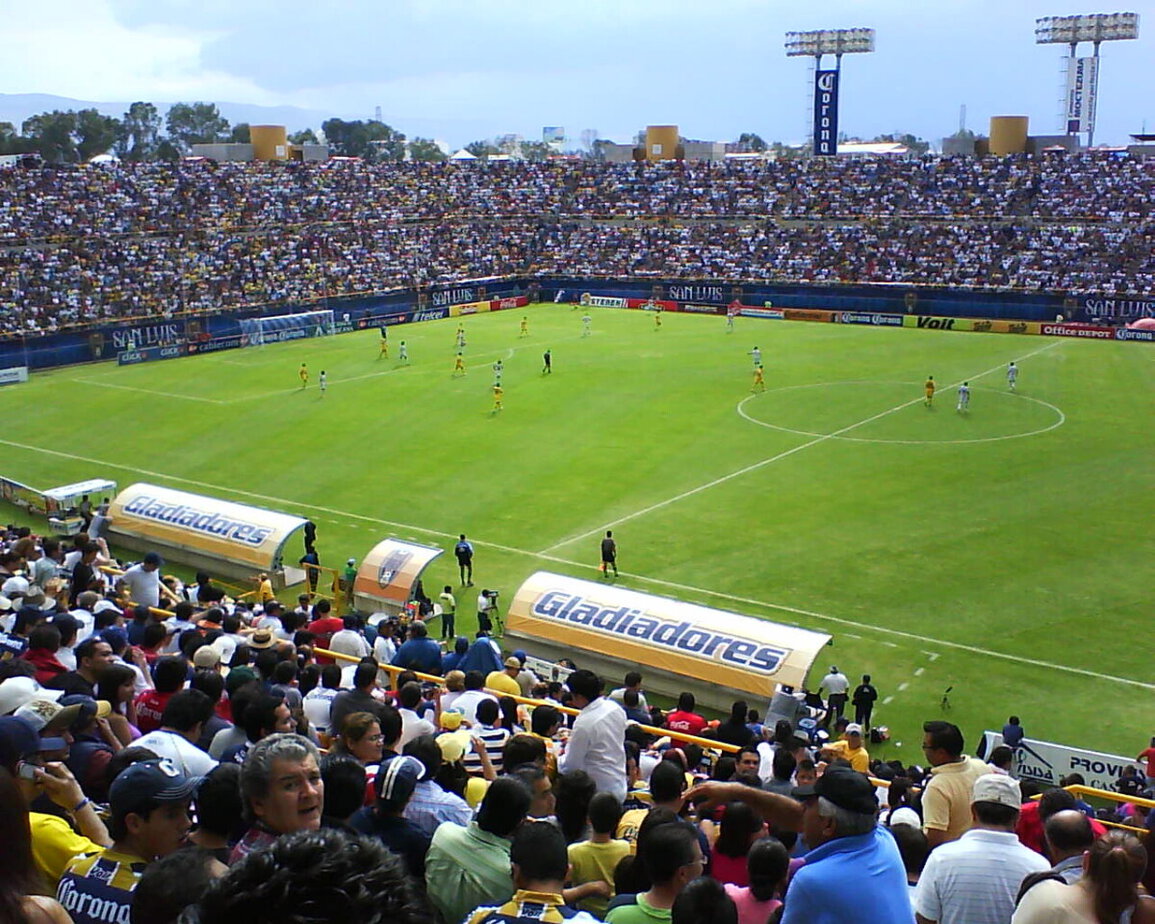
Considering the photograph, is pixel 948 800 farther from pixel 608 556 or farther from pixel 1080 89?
pixel 1080 89

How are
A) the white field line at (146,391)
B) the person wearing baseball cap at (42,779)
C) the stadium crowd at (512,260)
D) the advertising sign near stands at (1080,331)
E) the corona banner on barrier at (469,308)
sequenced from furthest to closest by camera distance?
the corona banner on barrier at (469,308) < the stadium crowd at (512,260) < the advertising sign near stands at (1080,331) < the white field line at (146,391) < the person wearing baseball cap at (42,779)

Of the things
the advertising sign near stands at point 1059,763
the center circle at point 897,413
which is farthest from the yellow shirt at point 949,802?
the center circle at point 897,413

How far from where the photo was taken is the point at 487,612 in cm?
2462

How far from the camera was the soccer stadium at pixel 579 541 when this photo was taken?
6277 millimetres

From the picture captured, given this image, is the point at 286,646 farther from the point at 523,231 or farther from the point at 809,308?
the point at 523,231

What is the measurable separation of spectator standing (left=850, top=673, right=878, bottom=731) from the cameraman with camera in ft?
25.2

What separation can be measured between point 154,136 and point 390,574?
6251 inches

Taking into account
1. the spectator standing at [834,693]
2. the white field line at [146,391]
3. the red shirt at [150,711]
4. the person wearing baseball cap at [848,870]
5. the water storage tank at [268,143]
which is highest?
the water storage tank at [268,143]

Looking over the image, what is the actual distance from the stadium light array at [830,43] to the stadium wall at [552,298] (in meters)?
37.2

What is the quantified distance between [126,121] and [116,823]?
177 meters

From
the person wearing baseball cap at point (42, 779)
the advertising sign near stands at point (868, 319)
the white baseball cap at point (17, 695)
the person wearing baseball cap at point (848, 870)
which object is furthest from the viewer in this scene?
the advertising sign near stands at point (868, 319)

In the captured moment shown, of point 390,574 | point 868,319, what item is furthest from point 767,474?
point 868,319

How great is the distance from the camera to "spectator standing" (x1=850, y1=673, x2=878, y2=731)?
19.7m

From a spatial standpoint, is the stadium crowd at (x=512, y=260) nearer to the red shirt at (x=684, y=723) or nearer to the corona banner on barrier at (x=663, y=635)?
the corona banner on barrier at (x=663, y=635)
